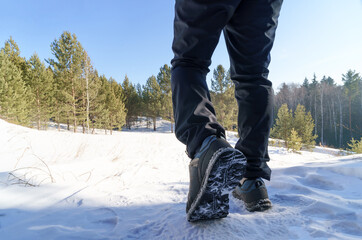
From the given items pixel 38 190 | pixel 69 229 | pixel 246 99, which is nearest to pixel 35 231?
pixel 69 229

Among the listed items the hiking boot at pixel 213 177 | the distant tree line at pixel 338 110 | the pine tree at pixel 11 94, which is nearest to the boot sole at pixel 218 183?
the hiking boot at pixel 213 177

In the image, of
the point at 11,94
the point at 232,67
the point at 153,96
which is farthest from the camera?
the point at 153,96

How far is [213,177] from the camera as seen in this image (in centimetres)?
46

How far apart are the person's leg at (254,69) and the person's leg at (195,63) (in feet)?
0.39

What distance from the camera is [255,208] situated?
24.4 inches

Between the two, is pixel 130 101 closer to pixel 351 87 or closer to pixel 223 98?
pixel 223 98

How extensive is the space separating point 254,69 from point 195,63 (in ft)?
0.88

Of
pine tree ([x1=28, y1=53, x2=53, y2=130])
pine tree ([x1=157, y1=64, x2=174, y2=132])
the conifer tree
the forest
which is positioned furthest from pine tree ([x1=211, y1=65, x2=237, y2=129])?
pine tree ([x1=28, y1=53, x2=53, y2=130])

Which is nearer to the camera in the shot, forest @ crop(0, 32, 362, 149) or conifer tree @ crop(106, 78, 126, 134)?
forest @ crop(0, 32, 362, 149)

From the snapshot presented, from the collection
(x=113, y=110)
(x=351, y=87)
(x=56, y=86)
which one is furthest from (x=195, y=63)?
(x=351, y=87)

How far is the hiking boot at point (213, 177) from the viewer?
0.45m

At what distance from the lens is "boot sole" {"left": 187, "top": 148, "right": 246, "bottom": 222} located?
17.7 inches

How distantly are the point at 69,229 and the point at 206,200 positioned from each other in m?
0.41

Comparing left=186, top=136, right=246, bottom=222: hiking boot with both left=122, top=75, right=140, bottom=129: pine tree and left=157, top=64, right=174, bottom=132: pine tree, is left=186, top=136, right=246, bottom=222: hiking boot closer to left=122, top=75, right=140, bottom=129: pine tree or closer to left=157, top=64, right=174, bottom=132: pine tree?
left=157, top=64, right=174, bottom=132: pine tree
